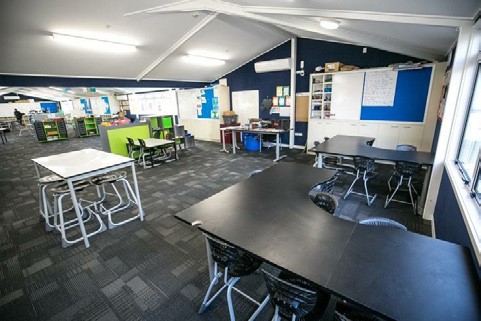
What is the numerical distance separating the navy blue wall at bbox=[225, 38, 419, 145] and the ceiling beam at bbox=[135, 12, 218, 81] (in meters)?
3.12

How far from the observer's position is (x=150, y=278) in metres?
2.20

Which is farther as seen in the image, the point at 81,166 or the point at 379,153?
the point at 379,153

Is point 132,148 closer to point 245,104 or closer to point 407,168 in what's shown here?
point 245,104

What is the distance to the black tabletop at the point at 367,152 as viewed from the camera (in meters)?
3.16

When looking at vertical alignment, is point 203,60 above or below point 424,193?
above

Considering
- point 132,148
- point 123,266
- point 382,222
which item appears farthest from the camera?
point 132,148

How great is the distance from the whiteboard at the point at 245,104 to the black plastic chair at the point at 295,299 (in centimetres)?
740

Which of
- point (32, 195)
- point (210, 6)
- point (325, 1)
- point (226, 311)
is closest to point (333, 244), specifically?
point (226, 311)

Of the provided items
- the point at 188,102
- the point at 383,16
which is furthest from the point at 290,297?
the point at 188,102

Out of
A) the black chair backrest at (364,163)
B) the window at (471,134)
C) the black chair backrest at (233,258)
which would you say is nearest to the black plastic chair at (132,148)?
the black chair backrest at (233,258)

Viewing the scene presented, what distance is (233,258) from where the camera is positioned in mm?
1503

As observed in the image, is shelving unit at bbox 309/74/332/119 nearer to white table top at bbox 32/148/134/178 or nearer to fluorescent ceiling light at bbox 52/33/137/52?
fluorescent ceiling light at bbox 52/33/137/52

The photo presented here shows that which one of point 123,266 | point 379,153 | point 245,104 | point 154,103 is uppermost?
point 154,103

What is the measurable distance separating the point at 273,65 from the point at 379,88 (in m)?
3.25
